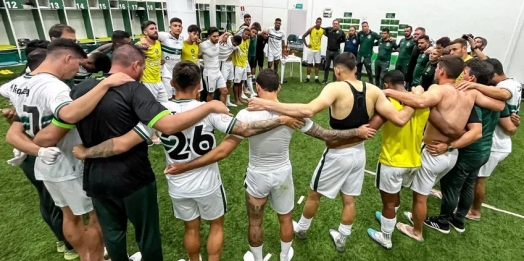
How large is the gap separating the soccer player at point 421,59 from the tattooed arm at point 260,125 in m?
5.74

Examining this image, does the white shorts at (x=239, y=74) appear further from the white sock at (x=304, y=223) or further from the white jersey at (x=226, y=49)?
the white sock at (x=304, y=223)

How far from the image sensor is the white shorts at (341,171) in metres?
2.57

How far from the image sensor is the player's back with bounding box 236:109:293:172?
7.00 feet

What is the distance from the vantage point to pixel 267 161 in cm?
228

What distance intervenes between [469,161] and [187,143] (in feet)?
8.62

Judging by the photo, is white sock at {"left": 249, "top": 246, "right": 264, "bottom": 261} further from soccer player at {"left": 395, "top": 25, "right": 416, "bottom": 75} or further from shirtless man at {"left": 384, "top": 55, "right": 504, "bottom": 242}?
soccer player at {"left": 395, "top": 25, "right": 416, "bottom": 75}

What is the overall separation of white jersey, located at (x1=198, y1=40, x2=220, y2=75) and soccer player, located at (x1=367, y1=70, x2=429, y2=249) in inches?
159

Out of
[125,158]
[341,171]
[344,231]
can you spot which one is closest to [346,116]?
[341,171]

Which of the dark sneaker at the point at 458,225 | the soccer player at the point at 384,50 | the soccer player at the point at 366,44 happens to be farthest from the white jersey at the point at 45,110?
the soccer player at the point at 366,44

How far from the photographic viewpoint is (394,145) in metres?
2.66

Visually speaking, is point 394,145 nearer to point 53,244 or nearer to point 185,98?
point 185,98

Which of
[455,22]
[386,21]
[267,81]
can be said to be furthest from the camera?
[386,21]

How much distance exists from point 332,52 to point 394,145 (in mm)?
7305

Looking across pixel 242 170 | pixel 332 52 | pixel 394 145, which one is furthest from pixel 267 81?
pixel 332 52
